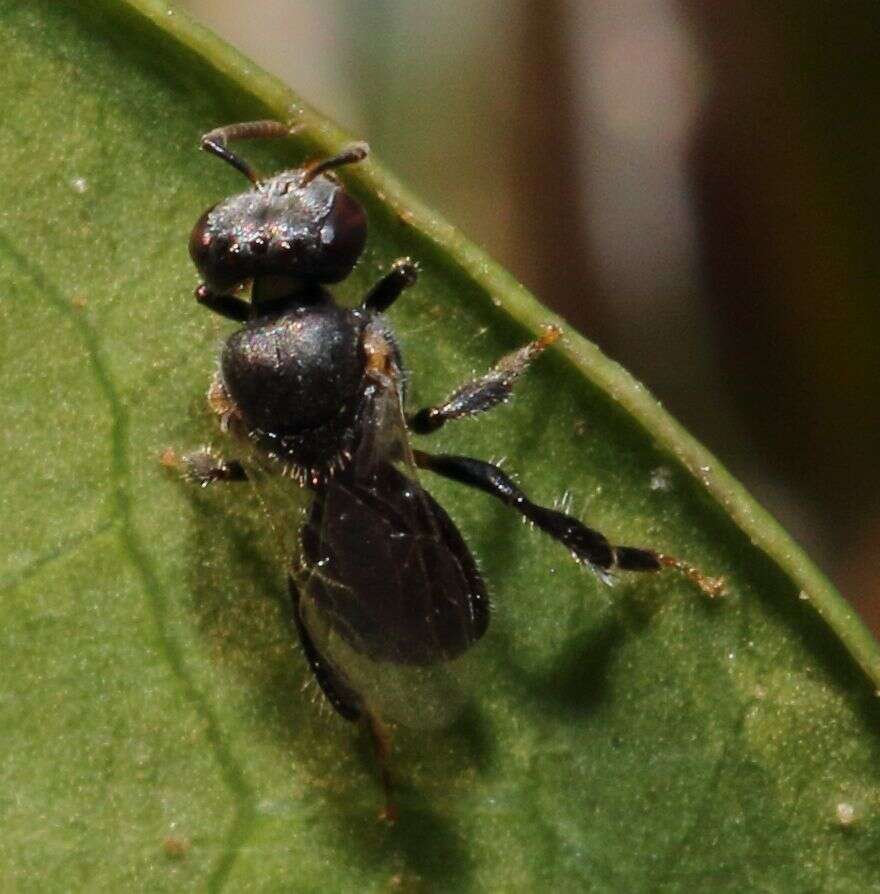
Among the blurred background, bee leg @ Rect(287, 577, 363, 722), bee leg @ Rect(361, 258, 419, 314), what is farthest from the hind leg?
the blurred background

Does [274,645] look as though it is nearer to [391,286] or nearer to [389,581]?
[389,581]

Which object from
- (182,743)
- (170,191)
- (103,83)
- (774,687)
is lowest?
(182,743)

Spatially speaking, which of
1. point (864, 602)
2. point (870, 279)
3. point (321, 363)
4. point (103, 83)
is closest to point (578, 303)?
point (870, 279)

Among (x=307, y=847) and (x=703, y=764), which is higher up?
(x=703, y=764)

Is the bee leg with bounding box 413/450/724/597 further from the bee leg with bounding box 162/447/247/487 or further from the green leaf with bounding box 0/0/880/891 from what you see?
the bee leg with bounding box 162/447/247/487

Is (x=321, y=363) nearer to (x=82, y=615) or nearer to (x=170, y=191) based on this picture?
(x=170, y=191)

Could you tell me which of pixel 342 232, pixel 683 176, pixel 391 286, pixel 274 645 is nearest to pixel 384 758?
pixel 274 645
